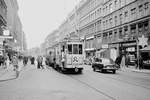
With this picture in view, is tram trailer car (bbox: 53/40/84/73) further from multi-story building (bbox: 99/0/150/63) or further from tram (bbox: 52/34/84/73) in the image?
multi-story building (bbox: 99/0/150/63)

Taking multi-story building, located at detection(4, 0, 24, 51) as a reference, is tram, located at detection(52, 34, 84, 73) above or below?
below

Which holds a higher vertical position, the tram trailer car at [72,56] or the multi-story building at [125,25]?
the multi-story building at [125,25]

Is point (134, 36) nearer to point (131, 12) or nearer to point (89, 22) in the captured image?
point (131, 12)

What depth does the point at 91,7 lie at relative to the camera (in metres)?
63.8

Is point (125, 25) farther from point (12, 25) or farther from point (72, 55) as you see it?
point (12, 25)

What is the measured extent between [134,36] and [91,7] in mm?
29531

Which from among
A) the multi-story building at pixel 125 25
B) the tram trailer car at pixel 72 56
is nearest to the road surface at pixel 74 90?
the tram trailer car at pixel 72 56

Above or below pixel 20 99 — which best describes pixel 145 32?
above

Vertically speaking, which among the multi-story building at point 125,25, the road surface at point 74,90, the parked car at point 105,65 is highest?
the multi-story building at point 125,25

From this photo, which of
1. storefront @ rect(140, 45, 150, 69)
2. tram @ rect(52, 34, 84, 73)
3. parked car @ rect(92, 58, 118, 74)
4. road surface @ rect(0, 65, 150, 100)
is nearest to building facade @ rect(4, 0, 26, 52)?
parked car @ rect(92, 58, 118, 74)

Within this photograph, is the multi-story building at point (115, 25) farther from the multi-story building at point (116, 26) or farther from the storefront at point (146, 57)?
the storefront at point (146, 57)

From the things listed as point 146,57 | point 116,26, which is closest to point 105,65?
point 146,57

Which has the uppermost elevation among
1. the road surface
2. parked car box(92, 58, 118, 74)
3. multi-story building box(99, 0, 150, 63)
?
multi-story building box(99, 0, 150, 63)

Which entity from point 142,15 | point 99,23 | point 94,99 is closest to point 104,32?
point 99,23
